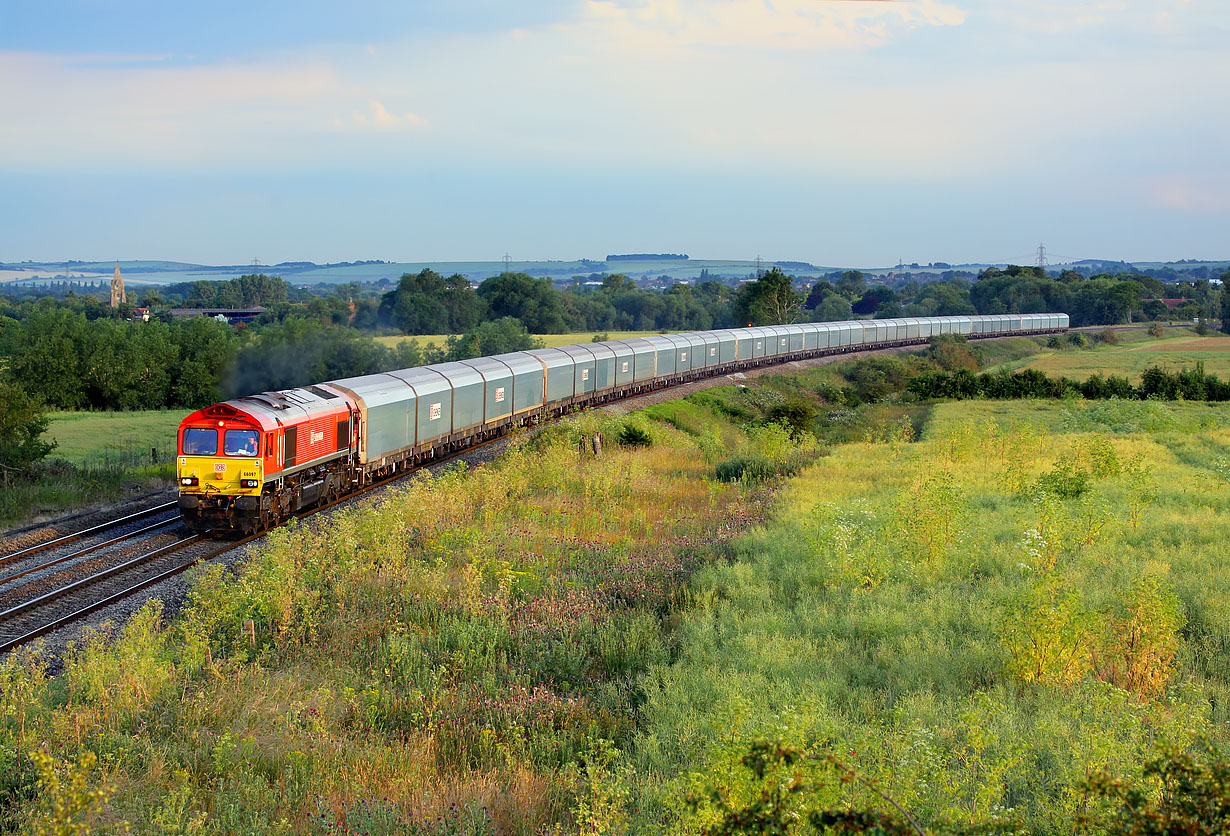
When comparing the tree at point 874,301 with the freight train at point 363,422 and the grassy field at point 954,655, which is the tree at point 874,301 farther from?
the grassy field at point 954,655

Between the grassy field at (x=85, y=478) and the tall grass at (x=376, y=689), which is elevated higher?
the tall grass at (x=376, y=689)

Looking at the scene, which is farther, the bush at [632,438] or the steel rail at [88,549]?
the bush at [632,438]

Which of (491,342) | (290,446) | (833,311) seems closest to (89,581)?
(290,446)

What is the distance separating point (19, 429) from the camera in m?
29.4

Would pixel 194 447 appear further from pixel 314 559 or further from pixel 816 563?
pixel 816 563

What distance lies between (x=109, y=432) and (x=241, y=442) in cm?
3666

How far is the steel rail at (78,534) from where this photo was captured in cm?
1872

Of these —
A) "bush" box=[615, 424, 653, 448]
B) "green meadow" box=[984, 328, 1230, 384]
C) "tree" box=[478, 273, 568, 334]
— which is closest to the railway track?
"bush" box=[615, 424, 653, 448]

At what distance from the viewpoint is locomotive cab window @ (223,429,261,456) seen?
2005 centimetres

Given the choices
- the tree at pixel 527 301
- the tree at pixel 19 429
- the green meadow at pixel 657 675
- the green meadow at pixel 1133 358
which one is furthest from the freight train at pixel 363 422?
the tree at pixel 527 301

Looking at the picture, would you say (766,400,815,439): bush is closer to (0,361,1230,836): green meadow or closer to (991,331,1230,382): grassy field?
(0,361,1230,836): green meadow

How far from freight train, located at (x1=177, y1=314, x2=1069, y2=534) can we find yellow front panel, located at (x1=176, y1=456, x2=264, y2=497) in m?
0.02

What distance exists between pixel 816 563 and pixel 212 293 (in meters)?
208

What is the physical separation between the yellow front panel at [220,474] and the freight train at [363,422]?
0.02m
